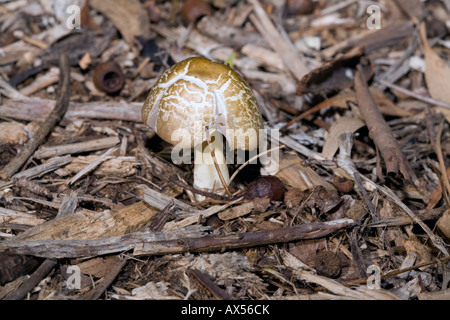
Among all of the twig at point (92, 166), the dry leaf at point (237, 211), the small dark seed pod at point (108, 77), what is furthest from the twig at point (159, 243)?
the small dark seed pod at point (108, 77)

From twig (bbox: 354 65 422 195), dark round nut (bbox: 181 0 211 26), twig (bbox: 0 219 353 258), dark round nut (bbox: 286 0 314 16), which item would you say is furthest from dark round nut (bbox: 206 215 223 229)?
dark round nut (bbox: 286 0 314 16)

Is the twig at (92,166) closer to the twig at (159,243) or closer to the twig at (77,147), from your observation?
the twig at (77,147)

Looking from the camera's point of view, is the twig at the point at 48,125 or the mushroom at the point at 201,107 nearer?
the mushroom at the point at 201,107

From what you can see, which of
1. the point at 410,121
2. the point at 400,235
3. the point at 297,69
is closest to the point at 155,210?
the point at 400,235

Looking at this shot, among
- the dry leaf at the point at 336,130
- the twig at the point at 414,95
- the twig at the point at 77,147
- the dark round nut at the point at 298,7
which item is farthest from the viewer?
the dark round nut at the point at 298,7

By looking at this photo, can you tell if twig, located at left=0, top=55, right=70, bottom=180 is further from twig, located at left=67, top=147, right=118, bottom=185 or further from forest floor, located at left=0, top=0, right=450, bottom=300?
twig, located at left=67, top=147, right=118, bottom=185

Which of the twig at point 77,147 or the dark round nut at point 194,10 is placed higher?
the dark round nut at point 194,10

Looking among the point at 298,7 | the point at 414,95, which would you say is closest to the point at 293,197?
the point at 414,95
